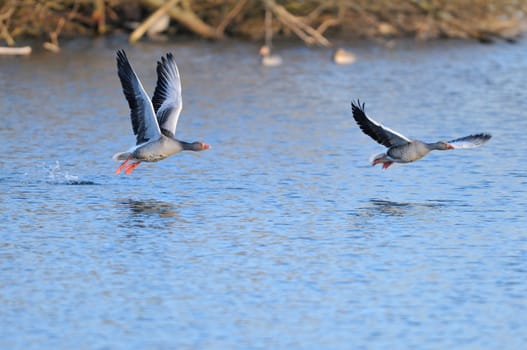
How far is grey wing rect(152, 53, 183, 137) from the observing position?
15398 millimetres

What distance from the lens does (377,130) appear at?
14.7 m

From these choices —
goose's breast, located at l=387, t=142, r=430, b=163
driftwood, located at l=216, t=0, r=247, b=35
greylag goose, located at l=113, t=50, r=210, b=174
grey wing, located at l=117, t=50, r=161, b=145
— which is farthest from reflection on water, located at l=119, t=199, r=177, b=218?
driftwood, located at l=216, t=0, r=247, b=35

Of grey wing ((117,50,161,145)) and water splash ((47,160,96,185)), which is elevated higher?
grey wing ((117,50,161,145))

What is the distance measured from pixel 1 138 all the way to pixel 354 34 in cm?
2391

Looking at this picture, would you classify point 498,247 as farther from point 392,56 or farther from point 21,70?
point 392,56

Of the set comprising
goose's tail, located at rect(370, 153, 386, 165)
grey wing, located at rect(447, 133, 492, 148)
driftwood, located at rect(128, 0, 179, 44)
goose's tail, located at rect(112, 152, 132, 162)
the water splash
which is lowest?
the water splash

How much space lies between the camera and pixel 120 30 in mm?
41062

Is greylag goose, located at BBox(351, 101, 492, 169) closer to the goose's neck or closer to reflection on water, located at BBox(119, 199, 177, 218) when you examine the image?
the goose's neck

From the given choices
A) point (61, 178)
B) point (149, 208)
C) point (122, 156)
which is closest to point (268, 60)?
point (61, 178)

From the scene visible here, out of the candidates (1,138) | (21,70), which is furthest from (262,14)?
(1,138)

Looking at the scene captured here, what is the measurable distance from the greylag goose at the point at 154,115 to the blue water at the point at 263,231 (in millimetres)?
649

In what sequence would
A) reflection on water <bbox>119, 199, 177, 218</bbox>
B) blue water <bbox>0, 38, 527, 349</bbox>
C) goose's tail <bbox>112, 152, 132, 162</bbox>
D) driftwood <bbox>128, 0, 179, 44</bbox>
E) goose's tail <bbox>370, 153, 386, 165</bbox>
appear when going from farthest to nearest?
driftwood <bbox>128, 0, 179, 44</bbox>, goose's tail <bbox>370, 153, 386, 165</bbox>, goose's tail <bbox>112, 152, 132, 162</bbox>, reflection on water <bbox>119, 199, 177, 218</bbox>, blue water <bbox>0, 38, 527, 349</bbox>

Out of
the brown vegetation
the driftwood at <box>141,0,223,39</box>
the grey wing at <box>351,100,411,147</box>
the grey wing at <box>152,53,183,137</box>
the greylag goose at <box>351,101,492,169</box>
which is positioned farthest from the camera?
the driftwood at <box>141,0,223,39</box>

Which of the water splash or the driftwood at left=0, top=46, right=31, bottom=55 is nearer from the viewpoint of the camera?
the water splash
